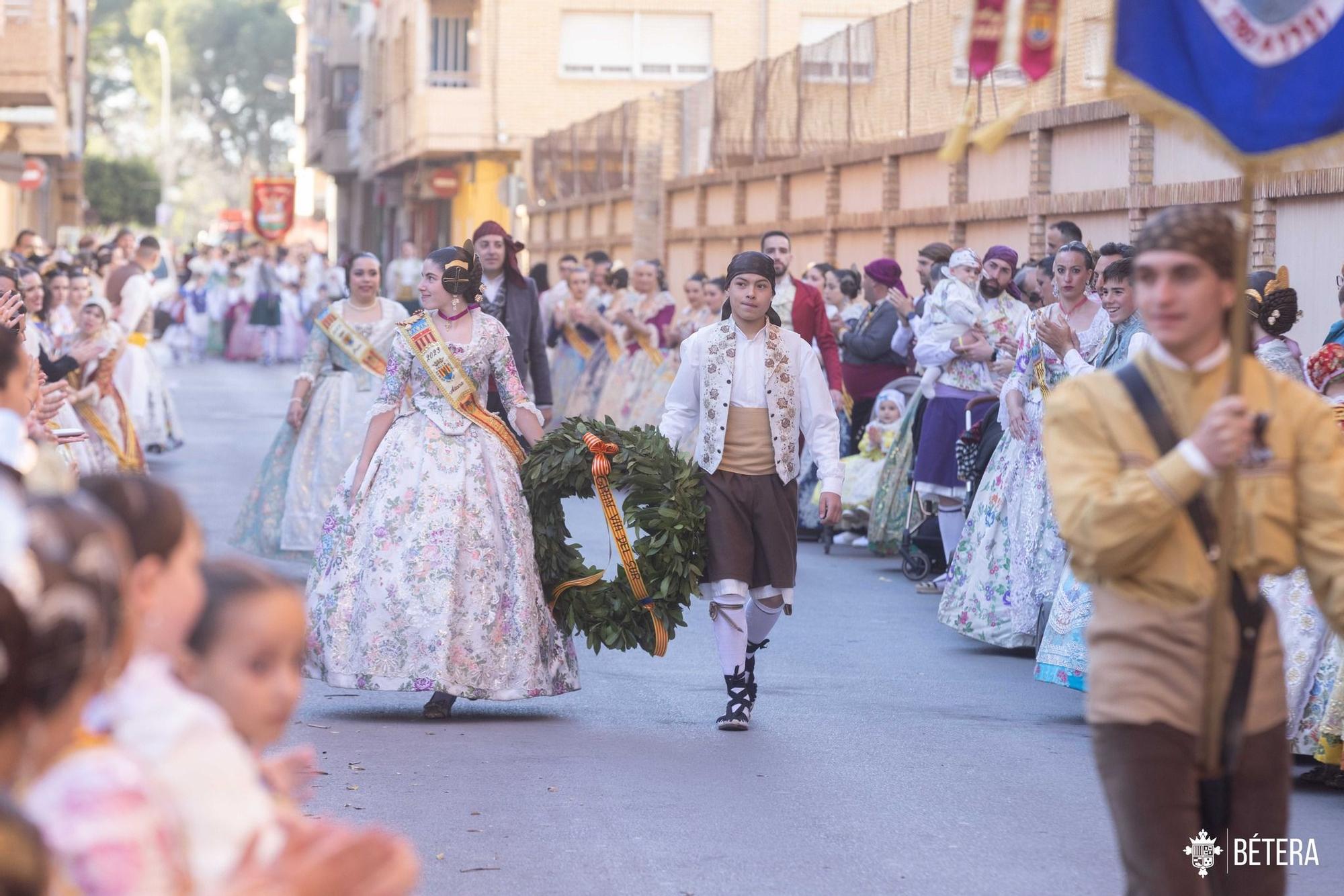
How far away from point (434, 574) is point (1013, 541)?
333cm

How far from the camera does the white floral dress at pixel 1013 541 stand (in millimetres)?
10500

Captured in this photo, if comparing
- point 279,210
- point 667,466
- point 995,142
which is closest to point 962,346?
point 667,466

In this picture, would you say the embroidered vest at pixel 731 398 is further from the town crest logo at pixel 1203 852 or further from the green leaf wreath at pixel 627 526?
the town crest logo at pixel 1203 852

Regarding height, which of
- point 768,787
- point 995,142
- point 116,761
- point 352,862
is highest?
point 995,142

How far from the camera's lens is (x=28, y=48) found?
26.9 m

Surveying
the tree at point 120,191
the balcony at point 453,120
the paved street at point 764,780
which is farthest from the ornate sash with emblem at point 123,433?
the tree at point 120,191

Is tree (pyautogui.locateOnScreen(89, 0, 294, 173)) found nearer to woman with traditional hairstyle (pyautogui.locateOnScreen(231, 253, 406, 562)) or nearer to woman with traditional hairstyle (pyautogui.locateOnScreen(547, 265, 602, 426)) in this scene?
woman with traditional hairstyle (pyautogui.locateOnScreen(547, 265, 602, 426))

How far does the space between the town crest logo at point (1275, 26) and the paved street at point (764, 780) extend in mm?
1711

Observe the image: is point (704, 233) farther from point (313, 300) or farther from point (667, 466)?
point (667, 466)

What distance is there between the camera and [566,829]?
7.06 meters

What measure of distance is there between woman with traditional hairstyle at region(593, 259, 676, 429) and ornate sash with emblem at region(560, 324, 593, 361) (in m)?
1.02

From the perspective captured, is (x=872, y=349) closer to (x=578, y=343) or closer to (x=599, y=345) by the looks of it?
(x=599, y=345)

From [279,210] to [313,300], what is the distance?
2429cm

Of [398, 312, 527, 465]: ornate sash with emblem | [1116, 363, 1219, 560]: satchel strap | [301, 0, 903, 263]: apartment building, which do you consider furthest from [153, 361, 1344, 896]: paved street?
[301, 0, 903, 263]: apartment building
